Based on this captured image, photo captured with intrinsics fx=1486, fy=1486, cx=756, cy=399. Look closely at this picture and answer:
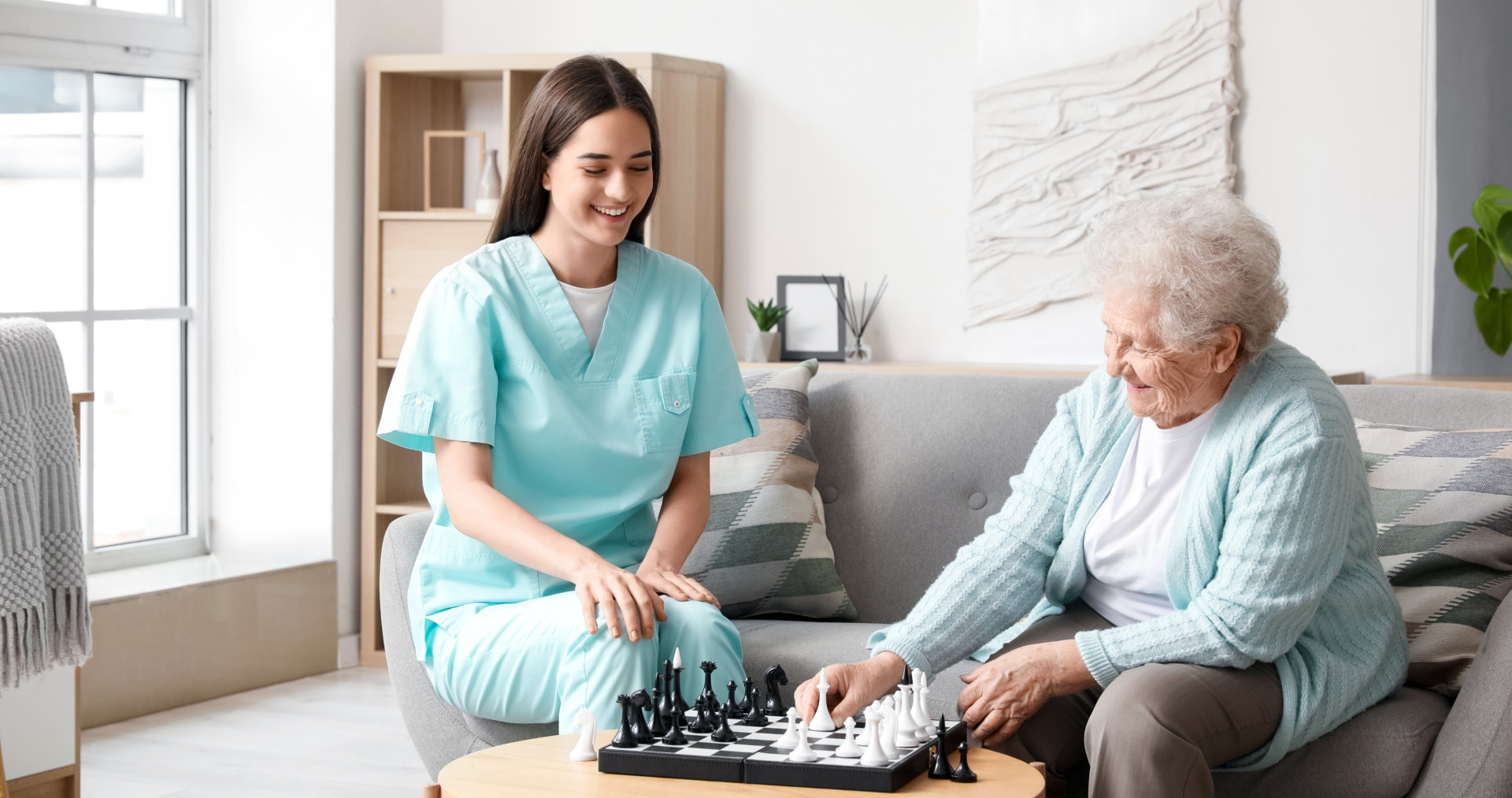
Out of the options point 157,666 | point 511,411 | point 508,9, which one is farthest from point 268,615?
point 511,411

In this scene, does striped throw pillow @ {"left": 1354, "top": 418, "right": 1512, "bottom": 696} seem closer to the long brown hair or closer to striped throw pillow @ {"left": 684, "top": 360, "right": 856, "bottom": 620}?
striped throw pillow @ {"left": 684, "top": 360, "right": 856, "bottom": 620}

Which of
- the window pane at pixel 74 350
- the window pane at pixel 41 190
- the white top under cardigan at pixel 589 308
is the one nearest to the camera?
the white top under cardigan at pixel 589 308

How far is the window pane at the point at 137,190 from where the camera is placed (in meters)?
3.61

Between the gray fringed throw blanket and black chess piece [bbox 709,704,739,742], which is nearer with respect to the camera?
black chess piece [bbox 709,704,739,742]

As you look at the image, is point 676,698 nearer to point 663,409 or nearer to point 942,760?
point 942,760

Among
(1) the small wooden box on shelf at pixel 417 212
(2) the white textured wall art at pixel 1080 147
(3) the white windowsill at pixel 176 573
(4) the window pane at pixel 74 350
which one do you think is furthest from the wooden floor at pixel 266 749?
(2) the white textured wall art at pixel 1080 147

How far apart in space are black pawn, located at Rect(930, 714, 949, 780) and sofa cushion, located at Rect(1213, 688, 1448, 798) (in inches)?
19.1

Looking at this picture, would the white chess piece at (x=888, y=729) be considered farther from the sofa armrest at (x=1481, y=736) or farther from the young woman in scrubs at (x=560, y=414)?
the sofa armrest at (x=1481, y=736)

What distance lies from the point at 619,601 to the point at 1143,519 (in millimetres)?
633

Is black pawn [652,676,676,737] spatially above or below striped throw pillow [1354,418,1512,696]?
below

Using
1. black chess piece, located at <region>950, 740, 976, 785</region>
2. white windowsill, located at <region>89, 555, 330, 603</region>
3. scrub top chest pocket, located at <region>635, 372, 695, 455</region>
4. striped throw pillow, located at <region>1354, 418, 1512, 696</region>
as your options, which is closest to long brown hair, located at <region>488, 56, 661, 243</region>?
scrub top chest pocket, located at <region>635, 372, 695, 455</region>

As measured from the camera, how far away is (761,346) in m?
3.60

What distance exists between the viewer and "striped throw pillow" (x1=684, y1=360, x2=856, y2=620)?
2283 mm

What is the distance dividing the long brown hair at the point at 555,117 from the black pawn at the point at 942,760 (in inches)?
36.5
